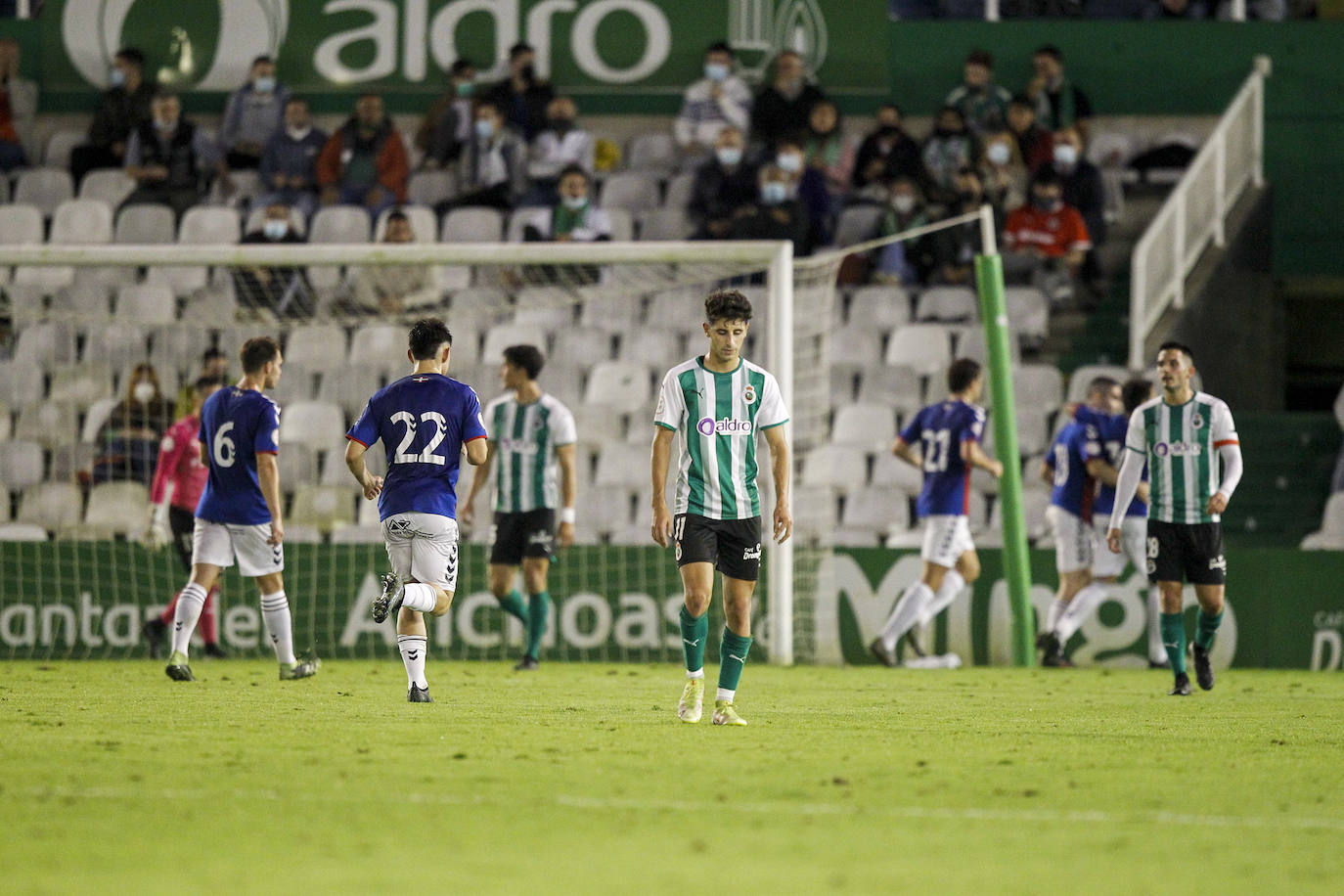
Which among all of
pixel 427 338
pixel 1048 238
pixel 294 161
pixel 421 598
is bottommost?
pixel 421 598

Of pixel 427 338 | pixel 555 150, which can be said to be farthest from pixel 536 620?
pixel 555 150

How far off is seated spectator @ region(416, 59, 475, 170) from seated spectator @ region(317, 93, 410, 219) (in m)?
0.44

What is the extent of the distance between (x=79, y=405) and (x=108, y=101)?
4984 millimetres

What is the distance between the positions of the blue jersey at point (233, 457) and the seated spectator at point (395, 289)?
20.8 ft

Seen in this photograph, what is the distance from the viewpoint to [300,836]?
4938 millimetres

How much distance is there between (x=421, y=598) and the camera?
8656mm

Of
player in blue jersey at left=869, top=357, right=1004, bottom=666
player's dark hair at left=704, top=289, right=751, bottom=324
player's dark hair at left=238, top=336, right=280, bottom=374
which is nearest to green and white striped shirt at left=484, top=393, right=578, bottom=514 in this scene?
player's dark hair at left=238, top=336, right=280, bottom=374

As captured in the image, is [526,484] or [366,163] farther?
[366,163]

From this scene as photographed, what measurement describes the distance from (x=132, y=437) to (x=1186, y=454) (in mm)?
8499

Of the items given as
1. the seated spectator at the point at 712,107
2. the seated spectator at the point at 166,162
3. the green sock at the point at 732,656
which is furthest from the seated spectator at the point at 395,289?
the green sock at the point at 732,656

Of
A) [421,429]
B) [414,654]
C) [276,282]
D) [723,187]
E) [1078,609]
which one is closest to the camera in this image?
[421,429]

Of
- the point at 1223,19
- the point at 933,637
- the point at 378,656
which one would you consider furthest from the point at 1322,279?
the point at 378,656

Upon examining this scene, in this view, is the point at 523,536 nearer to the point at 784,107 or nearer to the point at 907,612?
the point at 907,612

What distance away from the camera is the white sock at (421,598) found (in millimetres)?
8594
